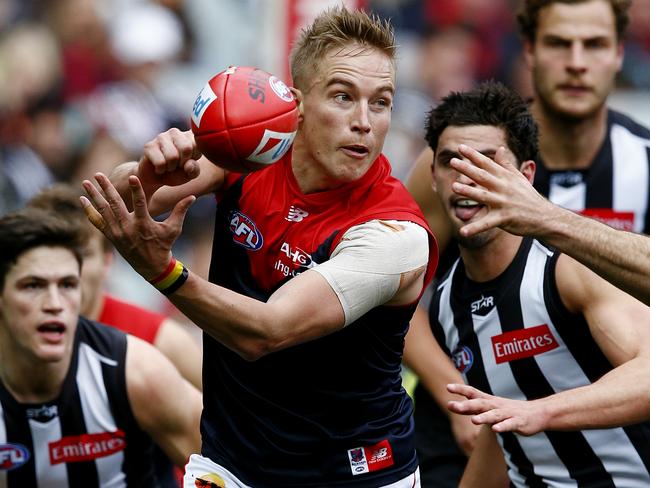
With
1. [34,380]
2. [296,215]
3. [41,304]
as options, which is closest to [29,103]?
[41,304]

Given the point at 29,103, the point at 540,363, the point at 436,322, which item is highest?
the point at 29,103

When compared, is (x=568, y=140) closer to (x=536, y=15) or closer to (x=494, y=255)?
(x=536, y=15)

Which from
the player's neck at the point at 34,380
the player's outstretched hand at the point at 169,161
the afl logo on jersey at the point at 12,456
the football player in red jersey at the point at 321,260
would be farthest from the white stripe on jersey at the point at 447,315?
the afl logo on jersey at the point at 12,456

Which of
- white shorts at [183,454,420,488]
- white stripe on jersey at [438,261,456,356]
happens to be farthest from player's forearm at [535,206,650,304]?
white stripe on jersey at [438,261,456,356]

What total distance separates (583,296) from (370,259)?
98 cm

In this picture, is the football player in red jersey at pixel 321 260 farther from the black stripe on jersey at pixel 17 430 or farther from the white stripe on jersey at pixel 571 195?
the white stripe on jersey at pixel 571 195

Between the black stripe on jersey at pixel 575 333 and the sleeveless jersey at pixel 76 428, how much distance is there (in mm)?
2025

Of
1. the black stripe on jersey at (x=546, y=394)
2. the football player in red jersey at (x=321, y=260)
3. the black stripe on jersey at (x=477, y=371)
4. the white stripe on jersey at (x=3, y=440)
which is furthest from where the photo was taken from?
the white stripe on jersey at (x=3, y=440)

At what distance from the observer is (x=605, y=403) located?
4281 millimetres

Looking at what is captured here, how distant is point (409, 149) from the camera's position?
11.0 meters

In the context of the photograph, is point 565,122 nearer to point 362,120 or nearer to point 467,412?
point 362,120

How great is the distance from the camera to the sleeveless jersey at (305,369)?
4.53 meters

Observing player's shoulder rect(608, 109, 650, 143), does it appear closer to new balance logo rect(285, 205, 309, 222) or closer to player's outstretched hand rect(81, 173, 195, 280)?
new balance logo rect(285, 205, 309, 222)

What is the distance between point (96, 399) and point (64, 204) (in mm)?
1542
